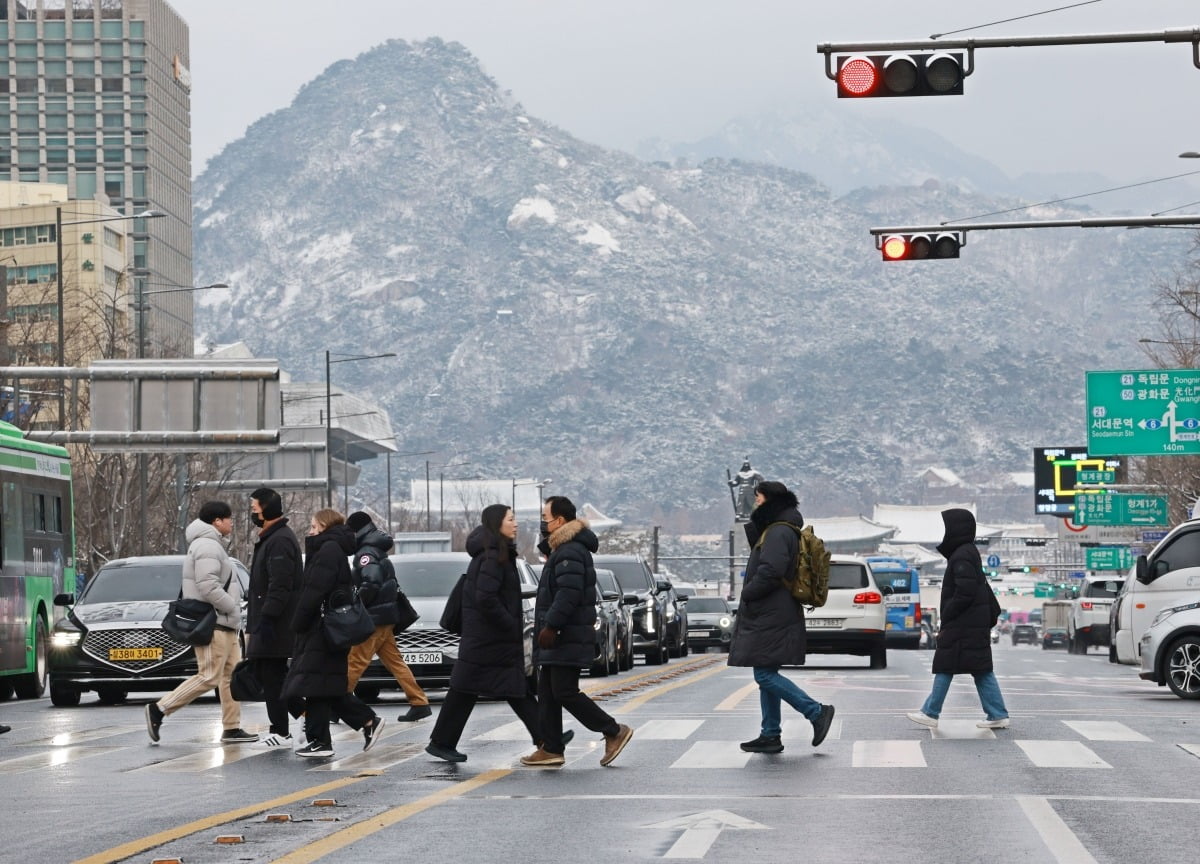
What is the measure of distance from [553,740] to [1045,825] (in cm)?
445

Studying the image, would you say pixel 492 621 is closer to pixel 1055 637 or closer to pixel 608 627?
pixel 608 627

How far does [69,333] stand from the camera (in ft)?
196

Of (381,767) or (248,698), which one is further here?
(248,698)

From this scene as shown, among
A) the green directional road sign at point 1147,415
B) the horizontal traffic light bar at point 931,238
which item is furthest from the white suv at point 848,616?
the green directional road sign at point 1147,415

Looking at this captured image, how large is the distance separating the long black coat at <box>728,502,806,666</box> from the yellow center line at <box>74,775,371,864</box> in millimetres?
3002

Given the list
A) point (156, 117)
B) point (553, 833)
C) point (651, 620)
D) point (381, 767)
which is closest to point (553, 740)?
point (381, 767)

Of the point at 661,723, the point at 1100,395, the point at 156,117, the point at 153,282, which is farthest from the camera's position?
the point at 156,117

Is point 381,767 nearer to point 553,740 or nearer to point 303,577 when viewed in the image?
point 553,740

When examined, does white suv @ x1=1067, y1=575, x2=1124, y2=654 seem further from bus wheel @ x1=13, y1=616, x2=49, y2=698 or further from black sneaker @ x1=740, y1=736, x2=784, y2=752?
black sneaker @ x1=740, y1=736, x2=784, y2=752

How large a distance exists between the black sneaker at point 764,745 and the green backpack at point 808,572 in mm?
936

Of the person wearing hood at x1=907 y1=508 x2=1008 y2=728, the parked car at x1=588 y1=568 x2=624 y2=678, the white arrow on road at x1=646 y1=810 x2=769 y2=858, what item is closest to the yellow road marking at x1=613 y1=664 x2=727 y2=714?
the parked car at x1=588 y1=568 x2=624 y2=678

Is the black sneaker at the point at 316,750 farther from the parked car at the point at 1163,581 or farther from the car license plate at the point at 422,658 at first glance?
the parked car at the point at 1163,581

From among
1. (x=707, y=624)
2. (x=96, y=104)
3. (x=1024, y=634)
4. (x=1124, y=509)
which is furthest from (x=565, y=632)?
(x=96, y=104)

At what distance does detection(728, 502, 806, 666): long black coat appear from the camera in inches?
642
